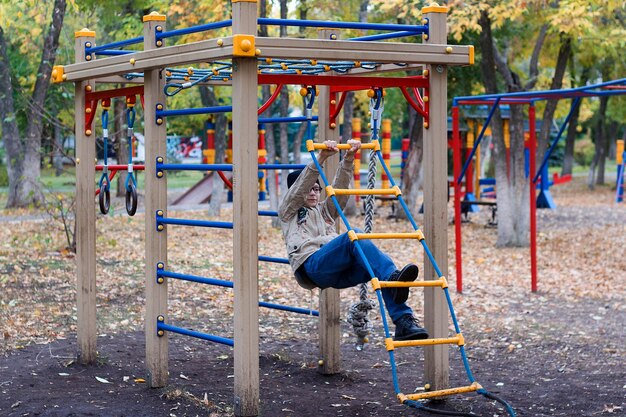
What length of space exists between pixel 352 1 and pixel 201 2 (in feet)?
11.1

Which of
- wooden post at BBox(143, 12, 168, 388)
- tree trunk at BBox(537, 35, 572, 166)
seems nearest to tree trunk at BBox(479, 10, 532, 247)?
tree trunk at BBox(537, 35, 572, 166)

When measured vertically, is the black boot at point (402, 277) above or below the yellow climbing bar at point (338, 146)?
below

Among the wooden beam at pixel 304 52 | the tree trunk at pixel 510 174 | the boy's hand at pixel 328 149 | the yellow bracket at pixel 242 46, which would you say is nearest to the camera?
the yellow bracket at pixel 242 46

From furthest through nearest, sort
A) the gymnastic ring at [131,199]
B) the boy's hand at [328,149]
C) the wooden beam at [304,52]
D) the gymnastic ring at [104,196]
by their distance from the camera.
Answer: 1. the gymnastic ring at [104,196]
2. the gymnastic ring at [131,199]
3. the boy's hand at [328,149]
4. the wooden beam at [304,52]

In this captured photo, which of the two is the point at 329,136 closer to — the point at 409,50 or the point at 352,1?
the point at 409,50

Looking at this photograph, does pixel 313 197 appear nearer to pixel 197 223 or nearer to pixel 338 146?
pixel 338 146

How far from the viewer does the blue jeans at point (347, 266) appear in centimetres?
510

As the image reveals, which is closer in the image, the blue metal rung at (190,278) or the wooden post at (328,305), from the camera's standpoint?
the blue metal rung at (190,278)

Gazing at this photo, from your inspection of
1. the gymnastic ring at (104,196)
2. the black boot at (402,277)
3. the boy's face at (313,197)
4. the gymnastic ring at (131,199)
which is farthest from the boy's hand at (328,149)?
the gymnastic ring at (104,196)

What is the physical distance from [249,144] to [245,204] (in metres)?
0.33

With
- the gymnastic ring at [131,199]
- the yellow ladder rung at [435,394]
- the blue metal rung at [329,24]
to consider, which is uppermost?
the blue metal rung at [329,24]

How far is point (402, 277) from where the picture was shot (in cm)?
489

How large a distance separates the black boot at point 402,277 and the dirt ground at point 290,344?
0.86 meters

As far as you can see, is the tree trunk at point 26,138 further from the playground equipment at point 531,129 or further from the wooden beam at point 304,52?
the wooden beam at point 304,52
